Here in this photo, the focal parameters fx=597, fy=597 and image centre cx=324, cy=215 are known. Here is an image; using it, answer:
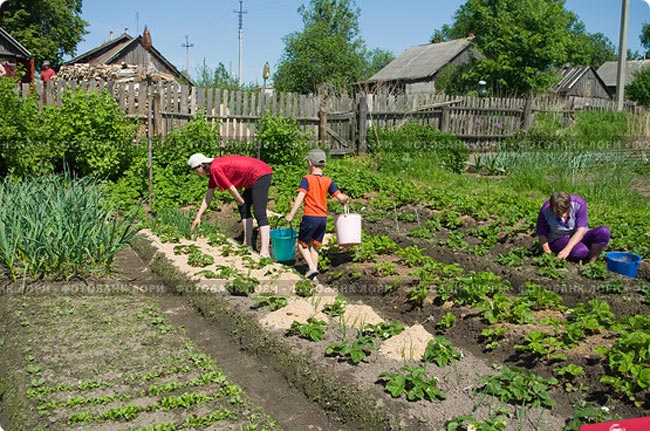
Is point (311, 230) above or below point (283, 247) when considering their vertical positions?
above

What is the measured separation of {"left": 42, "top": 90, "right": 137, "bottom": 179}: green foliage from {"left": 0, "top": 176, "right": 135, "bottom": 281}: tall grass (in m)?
3.94

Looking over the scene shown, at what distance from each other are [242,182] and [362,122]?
7.52 metres

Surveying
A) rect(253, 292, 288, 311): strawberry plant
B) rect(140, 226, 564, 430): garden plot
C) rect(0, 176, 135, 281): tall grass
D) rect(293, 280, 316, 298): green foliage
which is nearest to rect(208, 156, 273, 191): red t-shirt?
rect(0, 176, 135, 281): tall grass

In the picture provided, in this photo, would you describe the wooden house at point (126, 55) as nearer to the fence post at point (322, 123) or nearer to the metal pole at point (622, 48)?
the fence post at point (322, 123)

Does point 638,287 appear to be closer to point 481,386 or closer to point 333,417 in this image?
point 481,386

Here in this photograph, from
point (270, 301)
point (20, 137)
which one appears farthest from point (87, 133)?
point (270, 301)

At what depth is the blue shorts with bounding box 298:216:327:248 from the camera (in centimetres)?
620

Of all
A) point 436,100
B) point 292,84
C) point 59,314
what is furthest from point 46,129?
point 292,84

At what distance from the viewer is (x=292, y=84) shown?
149 feet

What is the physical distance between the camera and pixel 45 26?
1321 inches

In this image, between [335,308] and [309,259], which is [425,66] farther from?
[335,308]

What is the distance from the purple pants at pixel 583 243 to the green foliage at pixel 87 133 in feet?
22.8

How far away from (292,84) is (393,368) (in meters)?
43.3

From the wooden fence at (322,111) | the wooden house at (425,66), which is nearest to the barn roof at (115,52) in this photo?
the wooden house at (425,66)
